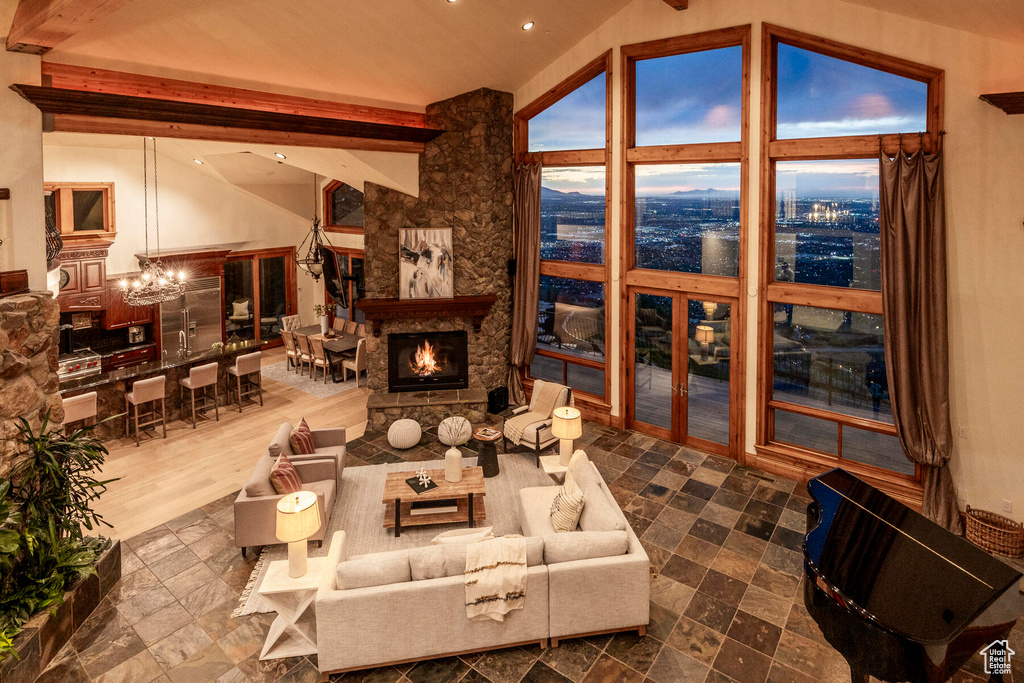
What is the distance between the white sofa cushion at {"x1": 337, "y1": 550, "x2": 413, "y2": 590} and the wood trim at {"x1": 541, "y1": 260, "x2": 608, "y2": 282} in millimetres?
A: 5103

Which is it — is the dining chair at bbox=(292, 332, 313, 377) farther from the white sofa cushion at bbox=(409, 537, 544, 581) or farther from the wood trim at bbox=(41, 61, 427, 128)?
the white sofa cushion at bbox=(409, 537, 544, 581)

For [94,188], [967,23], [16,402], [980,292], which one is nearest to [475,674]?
[16,402]

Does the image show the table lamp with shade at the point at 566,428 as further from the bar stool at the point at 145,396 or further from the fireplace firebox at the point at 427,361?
the bar stool at the point at 145,396

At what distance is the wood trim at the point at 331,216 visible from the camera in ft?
41.1

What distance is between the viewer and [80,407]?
7574mm

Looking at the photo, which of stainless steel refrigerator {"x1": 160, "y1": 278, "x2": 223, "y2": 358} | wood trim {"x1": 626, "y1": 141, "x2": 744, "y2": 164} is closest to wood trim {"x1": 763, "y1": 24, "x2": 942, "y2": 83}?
wood trim {"x1": 626, "y1": 141, "x2": 744, "y2": 164}

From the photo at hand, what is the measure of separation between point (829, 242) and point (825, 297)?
1.94ft

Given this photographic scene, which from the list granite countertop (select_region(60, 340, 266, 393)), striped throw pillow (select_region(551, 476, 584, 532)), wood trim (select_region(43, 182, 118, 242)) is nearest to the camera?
striped throw pillow (select_region(551, 476, 584, 532))

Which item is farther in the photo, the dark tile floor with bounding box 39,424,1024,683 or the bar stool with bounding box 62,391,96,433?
the bar stool with bounding box 62,391,96,433

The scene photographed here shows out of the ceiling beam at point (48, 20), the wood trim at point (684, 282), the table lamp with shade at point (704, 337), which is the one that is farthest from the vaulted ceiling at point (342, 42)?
the table lamp with shade at point (704, 337)

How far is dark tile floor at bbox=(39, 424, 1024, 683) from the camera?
4156 mm

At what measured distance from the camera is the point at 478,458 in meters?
7.34

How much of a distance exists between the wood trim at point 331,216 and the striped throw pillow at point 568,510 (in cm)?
867

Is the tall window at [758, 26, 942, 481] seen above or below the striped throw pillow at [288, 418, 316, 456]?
above
